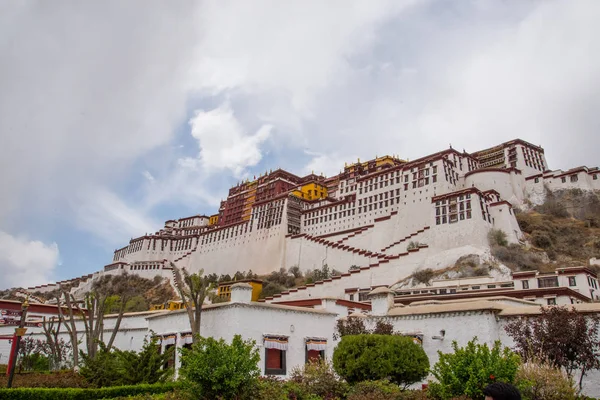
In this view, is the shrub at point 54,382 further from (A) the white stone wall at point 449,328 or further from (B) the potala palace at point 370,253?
(A) the white stone wall at point 449,328

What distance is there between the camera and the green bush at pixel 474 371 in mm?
10164

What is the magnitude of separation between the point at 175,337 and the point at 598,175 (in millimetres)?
58131

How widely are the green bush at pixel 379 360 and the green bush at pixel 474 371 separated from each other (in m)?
3.96

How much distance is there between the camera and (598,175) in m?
59.8

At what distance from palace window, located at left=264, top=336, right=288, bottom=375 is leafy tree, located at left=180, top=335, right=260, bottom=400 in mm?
7381

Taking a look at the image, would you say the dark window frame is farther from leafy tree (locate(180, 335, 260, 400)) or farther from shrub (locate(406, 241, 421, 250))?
shrub (locate(406, 241, 421, 250))

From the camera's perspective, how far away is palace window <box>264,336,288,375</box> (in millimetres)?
18328

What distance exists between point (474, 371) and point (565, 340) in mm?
5650

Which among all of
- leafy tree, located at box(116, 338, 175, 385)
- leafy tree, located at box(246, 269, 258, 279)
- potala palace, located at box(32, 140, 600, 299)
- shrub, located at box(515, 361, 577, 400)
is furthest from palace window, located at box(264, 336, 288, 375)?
leafy tree, located at box(246, 269, 258, 279)

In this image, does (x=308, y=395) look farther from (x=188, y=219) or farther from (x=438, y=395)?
(x=188, y=219)

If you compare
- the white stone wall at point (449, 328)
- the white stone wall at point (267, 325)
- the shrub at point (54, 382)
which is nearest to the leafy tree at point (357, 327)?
the white stone wall at point (267, 325)

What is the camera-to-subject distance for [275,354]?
1866 centimetres

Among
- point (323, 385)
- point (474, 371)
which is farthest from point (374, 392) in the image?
point (474, 371)

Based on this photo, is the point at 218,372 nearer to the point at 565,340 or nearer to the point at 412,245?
the point at 565,340
